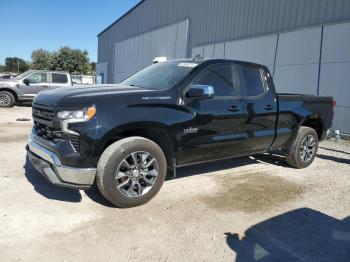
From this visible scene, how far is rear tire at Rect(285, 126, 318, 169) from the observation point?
6.50m

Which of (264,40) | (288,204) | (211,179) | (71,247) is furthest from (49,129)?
(264,40)

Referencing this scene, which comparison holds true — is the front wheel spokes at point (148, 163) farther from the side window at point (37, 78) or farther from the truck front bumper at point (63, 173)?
the side window at point (37, 78)

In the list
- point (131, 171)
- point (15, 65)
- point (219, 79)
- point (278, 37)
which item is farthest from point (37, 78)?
point (15, 65)

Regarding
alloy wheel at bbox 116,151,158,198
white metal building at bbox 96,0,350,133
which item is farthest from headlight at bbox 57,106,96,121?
white metal building at bbox 96,0,350,133

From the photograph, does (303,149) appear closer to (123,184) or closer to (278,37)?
(123,184)

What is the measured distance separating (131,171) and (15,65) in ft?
365

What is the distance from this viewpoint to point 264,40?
14.0 meters

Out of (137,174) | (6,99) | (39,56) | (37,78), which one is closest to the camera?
(137,174)

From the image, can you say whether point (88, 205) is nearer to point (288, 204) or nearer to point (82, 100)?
point (82, 100)

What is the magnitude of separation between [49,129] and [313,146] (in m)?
4.94

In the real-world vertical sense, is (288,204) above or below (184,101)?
below

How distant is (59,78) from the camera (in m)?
16.8

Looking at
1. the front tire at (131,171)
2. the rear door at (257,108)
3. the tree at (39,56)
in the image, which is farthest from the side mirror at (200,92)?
the tree at (39,56)

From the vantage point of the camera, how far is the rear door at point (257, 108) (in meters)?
5.45
